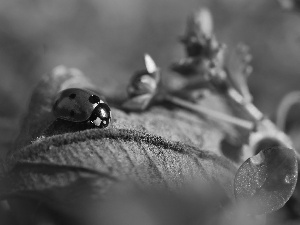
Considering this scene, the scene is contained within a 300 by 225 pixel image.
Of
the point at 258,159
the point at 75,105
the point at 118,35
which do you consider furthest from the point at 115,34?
the point at 258,159

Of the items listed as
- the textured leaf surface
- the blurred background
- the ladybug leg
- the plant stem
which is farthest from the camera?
the blurred background

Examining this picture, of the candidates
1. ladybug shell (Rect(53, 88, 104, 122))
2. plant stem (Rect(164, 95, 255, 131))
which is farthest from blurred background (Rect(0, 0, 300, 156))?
ladybug shell (Rect(53, 88, 104, 122))

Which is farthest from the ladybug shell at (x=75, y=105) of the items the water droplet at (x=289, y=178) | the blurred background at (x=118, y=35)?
the blurred background at (x=118, y=35)

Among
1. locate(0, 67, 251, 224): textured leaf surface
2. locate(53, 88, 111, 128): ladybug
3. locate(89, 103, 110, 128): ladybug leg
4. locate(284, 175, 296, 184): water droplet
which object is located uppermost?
locate(53, 88, 111, 128): ladybug

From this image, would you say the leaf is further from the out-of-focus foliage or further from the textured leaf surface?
the out-of-focus foliage

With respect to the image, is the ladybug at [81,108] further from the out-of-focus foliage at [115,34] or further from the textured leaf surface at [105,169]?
the out-of-focus foliage at [115,34]

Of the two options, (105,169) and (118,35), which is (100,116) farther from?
(118,35)
